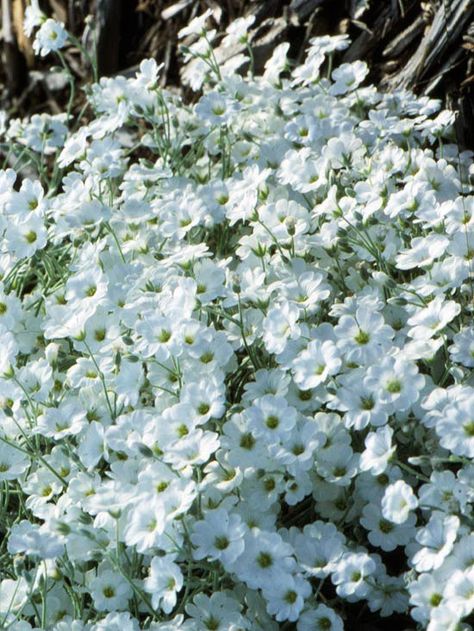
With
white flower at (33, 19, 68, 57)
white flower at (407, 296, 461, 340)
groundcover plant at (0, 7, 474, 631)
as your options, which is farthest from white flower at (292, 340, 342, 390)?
white flower at (33, 19, 68, 57)

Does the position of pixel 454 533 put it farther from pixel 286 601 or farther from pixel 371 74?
pixel 371 74

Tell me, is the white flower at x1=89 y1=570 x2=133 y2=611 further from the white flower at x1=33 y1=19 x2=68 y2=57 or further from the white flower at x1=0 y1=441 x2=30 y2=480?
the white flower at x1=33 y1=19 x2=68 y2=57

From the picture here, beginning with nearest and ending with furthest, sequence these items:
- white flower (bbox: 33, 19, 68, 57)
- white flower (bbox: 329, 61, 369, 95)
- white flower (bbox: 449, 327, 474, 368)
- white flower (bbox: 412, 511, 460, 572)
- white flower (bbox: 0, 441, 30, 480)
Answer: white flower (bbox: 412, 511, 460, 572)
white flower (bbox: 449, 327, 474, 368)
white flower (bbox: 0, 441, 30, 480)
white flower (bbox: 329, 61, 369, 95)
white flower (bbox: 33, 19, 68, 57)

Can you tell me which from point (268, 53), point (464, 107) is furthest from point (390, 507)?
point (268, 53)

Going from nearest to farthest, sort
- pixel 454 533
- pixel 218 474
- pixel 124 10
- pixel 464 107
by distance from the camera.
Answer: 1. pixel 454 533
2. pixel 218 474
3. pixel 464 107
4. pixel 124 10

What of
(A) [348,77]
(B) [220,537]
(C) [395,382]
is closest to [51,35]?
(A) [348,77]

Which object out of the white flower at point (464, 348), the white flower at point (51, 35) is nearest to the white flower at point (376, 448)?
the white flower at point (464, 348)

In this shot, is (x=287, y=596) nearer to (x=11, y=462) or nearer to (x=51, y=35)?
(x=11, y=462)

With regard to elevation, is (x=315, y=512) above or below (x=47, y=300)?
below
